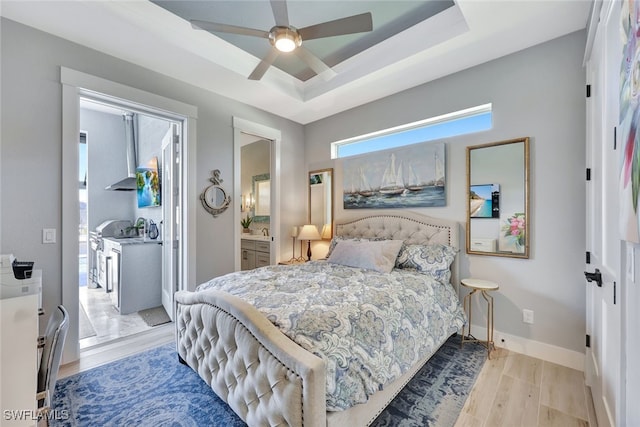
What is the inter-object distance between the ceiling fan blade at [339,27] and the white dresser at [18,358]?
2.14 m

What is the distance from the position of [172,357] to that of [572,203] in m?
3.69

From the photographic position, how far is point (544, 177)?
2369 millimetres

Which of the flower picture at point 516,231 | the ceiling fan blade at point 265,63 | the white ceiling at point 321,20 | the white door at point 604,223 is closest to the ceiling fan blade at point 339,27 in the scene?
the ceiling fan blade at point 265,63

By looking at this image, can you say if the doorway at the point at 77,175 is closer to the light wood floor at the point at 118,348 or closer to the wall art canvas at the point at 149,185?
the light wood floor at the point at 118,348

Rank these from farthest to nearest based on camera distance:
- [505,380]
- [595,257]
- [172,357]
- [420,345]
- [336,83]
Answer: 1. [336,83]
2. [172,357]
3. [505,380]
4. [420,345]
5. [595,257]

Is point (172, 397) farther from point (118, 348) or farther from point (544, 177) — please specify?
point (544, 177)

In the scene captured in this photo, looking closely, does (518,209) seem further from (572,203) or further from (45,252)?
(45,252)

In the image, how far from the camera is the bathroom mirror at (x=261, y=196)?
5.23 m

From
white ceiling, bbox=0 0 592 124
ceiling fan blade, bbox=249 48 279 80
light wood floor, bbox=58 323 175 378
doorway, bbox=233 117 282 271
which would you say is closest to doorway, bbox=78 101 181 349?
light wood floor, bbox=58 323 175 378

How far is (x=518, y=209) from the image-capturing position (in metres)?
2.47

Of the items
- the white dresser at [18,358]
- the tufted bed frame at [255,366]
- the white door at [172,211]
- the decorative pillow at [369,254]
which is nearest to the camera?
the white dresser at [18,358]

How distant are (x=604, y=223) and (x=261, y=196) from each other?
4761 mm

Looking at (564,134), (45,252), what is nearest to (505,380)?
(564,134)

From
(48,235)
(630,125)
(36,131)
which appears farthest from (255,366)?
(36,131)
